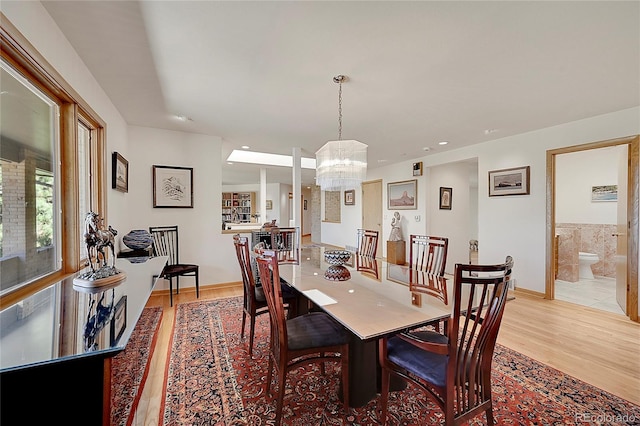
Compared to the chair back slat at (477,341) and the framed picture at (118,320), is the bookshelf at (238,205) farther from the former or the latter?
the chair back slat at (477,341)

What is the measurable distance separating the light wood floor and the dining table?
43.9 inches

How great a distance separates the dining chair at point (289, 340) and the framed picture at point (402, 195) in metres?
4.72

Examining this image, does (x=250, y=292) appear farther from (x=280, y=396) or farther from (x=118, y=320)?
(x=118, y=320)

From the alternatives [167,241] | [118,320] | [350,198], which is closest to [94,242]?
[118,320]

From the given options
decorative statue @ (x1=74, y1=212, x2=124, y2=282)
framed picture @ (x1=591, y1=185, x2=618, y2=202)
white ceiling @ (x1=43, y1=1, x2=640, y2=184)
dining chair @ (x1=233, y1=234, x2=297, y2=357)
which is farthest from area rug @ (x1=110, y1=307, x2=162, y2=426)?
framed picture @ (x1=591, y1=185, x2=618, y2=202)

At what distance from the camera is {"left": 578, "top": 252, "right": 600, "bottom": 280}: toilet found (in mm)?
4672

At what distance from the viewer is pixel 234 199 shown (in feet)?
36.2

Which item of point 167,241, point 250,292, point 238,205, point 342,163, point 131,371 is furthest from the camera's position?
point 238,205

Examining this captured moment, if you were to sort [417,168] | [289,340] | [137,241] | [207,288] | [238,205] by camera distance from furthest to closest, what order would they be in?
[238,205]
[417,168]
[207,288]
[137,241]
[289,340]

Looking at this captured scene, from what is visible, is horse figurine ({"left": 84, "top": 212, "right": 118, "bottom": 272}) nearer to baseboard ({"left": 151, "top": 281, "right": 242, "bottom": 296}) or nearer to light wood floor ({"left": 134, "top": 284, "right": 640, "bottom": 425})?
light wood floor ({"left": 134, "top": 284, "right": 640, "bottom": 425})

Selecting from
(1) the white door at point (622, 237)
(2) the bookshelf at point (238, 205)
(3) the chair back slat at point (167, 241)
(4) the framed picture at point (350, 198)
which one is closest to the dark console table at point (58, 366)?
(3) the chair back slat at point (167, 241)

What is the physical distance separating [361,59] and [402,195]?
4.49 m

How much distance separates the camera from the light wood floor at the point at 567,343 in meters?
1.85

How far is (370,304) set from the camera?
1.54 meters
